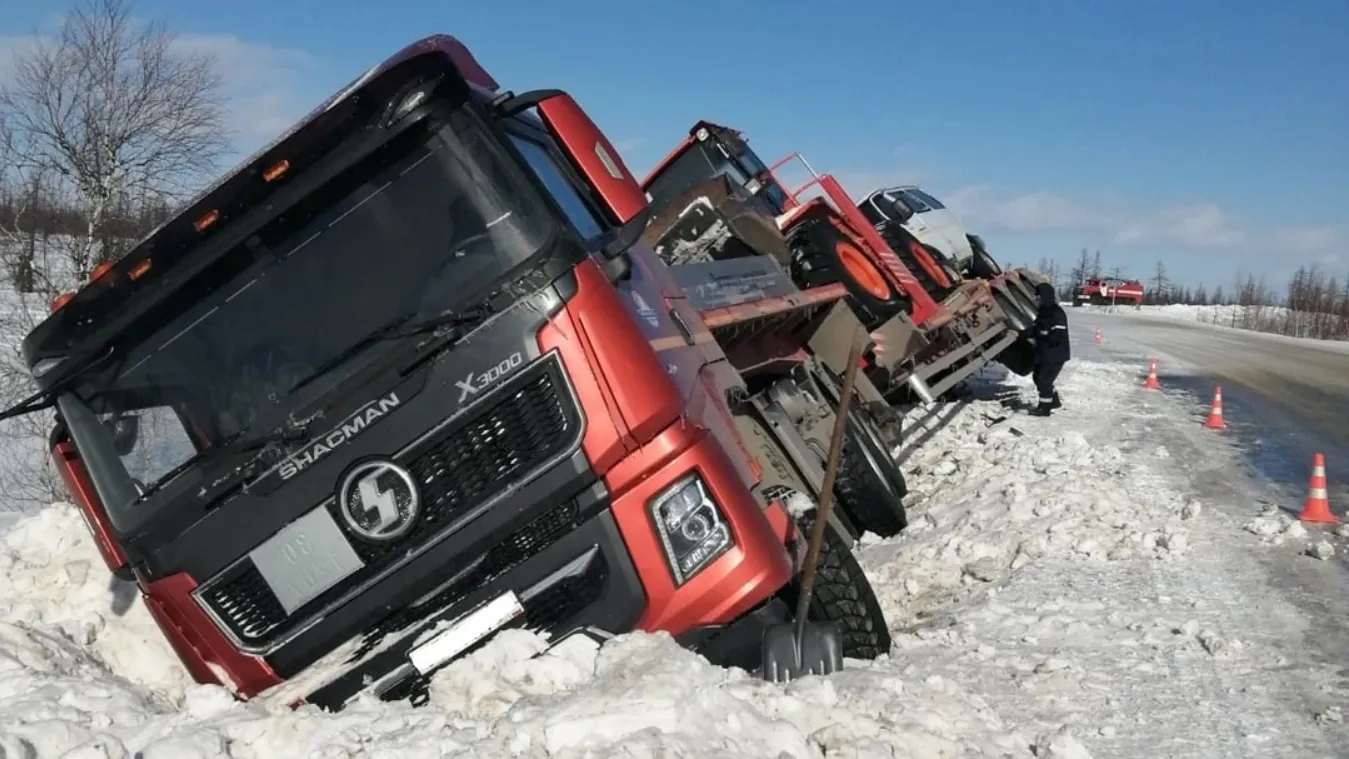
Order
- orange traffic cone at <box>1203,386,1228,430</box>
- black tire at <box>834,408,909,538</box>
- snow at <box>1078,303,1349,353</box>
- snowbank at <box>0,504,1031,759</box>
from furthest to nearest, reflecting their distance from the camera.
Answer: snow at <box>1078,303,1349,353</box>
orange traffic cone at <box>1203,386,1228,430</box>
black tire at <box>834,408,909,538</box>
snowbank at <box>0,504,1031,759</box>

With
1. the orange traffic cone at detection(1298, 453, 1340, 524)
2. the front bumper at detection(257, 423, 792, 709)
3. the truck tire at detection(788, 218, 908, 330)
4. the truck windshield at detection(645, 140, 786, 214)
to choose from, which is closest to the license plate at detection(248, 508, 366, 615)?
the front bumper at detection(257, 423, 792, 709)

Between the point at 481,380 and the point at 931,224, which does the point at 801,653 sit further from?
the point at 931,224

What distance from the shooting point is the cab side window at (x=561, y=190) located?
3951 mm

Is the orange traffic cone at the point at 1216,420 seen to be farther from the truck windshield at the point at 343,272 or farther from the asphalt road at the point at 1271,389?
the truck windshield at the point at 343,272

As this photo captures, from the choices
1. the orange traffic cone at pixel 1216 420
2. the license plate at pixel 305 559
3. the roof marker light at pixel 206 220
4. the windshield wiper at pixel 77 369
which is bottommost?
the orange traffic cone at pixel 1216 420

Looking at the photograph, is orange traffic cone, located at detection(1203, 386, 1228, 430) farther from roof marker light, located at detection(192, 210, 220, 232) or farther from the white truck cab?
roof marker light, located at detection(192, 210, 220, 232)

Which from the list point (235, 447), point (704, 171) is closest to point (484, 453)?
point (235, 447)

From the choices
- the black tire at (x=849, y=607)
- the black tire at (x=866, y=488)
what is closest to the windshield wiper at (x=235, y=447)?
the black tire at (x=849, y=607)

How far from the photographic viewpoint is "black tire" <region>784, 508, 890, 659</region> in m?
4.35

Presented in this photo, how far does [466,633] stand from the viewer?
11.7 feet

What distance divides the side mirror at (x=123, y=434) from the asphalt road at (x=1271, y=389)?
6.78 m

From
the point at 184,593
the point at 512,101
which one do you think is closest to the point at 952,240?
the point at 512,101

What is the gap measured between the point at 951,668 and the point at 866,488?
2.13 metres

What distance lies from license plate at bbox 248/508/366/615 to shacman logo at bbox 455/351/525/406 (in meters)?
0.60
